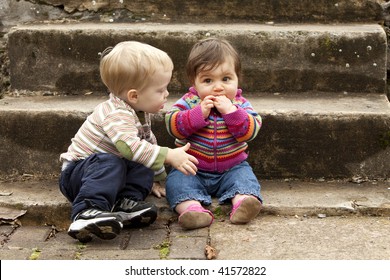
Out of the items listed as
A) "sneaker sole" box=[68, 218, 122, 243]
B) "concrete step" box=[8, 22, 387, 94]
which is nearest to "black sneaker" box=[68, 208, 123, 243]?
"sneaker sole" box=[68, 218, 122, 243]

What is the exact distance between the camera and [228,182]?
3238 millimetres

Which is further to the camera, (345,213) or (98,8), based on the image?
(98,8)

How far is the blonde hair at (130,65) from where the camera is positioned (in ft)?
9.91

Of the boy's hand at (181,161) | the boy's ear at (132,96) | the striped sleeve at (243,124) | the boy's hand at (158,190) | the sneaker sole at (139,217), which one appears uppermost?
the boy's ear at (132,96)

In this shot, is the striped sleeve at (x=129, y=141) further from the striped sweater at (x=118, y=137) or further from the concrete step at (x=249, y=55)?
the concrete step at (x=249, y=55)

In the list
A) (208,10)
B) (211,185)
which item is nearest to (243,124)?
(211,185)

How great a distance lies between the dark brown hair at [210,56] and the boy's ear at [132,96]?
346 millimetres

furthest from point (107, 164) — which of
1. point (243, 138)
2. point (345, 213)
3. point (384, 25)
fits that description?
point (384, 25)

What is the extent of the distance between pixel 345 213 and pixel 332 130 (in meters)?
0.50

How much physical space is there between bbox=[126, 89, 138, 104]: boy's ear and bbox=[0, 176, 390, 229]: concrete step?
52cm

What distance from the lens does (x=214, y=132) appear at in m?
3.30

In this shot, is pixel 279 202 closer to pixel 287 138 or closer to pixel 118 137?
pixel 287 138

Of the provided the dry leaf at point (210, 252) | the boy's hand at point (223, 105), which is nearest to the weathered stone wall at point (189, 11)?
the boy's hand at point (223, 105)
